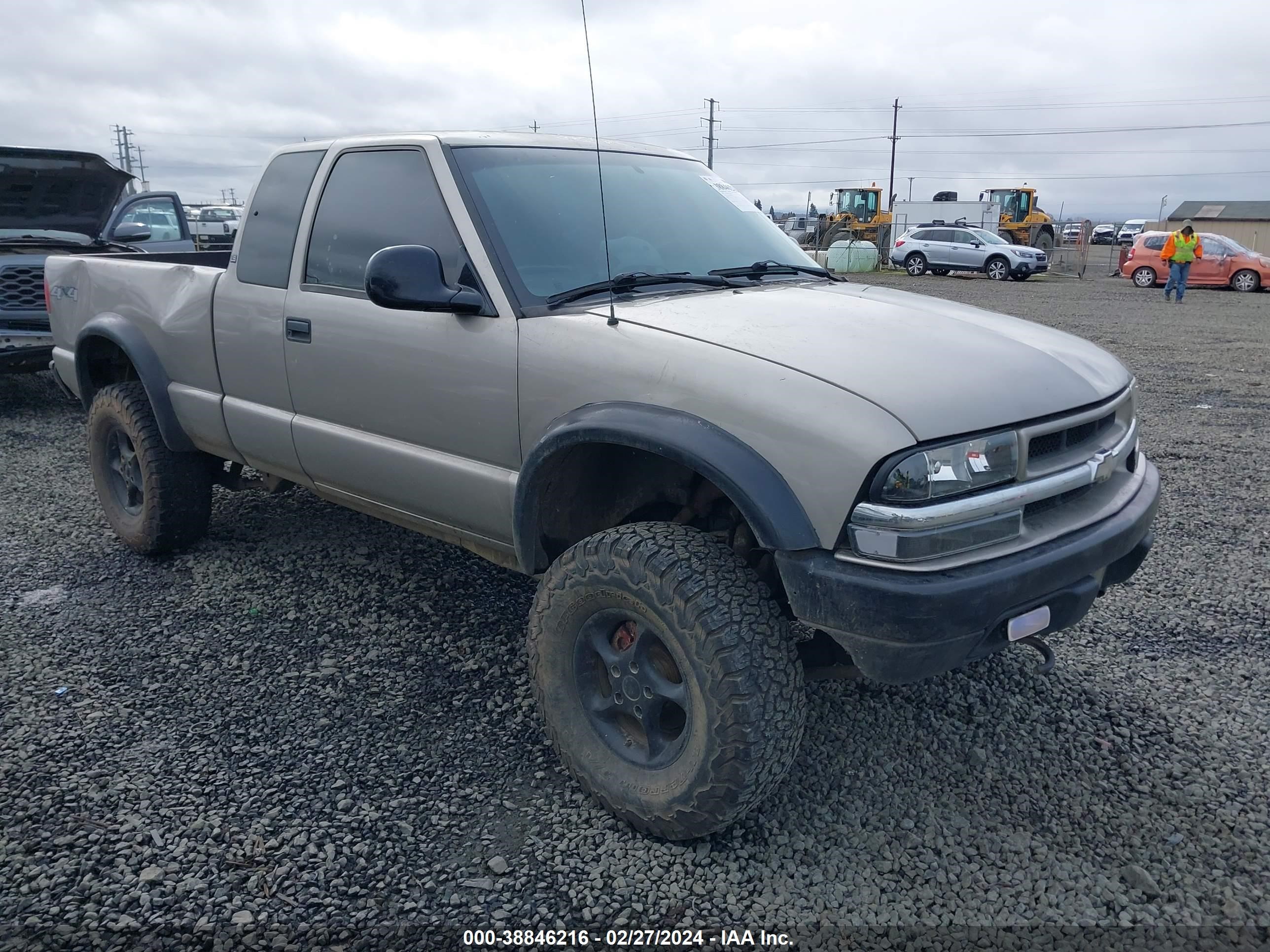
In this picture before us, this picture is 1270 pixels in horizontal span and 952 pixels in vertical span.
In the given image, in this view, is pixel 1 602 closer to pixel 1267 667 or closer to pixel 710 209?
pixel 710 209

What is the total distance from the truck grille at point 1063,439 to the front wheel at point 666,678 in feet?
2.64

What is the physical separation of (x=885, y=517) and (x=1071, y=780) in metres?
1.31

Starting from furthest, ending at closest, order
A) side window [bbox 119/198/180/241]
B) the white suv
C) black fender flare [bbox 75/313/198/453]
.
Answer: the white suv
side window [bbox 119/198/180/241]
black fender flare [bbox 75/313/198/453]

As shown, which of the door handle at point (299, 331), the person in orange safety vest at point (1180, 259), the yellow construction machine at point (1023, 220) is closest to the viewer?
the door handle at point (299, 331)

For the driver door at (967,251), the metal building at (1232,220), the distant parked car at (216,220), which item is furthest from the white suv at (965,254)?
the distant parked car at (216,220)

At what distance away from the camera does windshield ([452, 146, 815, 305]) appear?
3.12m

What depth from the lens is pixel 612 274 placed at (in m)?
3.15

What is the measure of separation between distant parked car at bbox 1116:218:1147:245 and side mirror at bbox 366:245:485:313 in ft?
174

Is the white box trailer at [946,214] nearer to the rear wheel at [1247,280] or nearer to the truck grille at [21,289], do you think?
the rear wheel at [1247,280]

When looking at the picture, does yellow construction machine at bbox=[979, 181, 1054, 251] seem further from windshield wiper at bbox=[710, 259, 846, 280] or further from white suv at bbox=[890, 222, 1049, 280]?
windshield wiper at bbox=[710, 259, 846, 280]

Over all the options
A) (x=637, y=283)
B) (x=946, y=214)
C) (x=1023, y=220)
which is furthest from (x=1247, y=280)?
(x=637, y=283)

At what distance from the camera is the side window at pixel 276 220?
383 cm

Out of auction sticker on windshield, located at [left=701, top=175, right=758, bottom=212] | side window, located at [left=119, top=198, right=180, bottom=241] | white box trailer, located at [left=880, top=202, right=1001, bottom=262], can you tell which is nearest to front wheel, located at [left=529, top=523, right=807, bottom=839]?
auction sticker on windshield, located at [left=701, top=175, right=758, bottom=212]

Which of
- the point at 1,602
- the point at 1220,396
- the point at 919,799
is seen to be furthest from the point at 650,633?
the point at 1220,396
